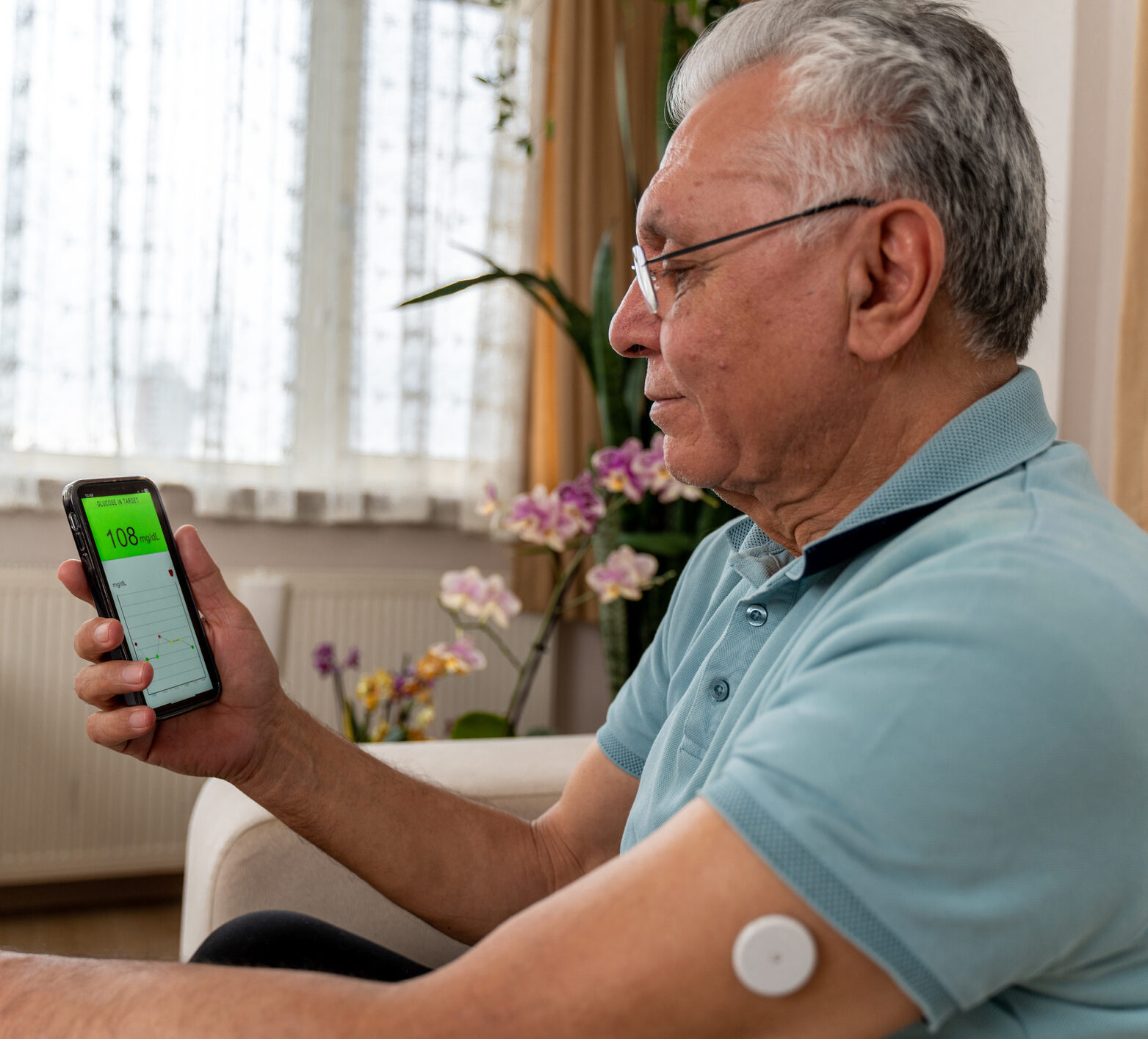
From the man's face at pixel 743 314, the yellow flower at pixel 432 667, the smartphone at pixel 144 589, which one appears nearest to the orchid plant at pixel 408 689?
the yellow flower at pixel 432 667

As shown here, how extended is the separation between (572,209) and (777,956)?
8.84 ft

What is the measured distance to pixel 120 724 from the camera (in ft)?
2.67

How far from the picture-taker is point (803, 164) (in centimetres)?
67

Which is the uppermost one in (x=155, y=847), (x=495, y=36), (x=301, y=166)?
(x=495, y=36)

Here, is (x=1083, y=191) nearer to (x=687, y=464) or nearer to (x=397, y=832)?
(x=687, y=464)

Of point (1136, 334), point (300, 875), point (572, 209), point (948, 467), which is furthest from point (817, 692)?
point (572, 209)

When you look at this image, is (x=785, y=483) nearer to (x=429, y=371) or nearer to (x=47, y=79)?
(x=429, y=371)

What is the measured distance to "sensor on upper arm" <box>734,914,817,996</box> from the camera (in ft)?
1.41

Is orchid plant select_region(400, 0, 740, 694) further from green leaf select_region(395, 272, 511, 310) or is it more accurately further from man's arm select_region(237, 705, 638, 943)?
man's arm select_region(237, 705, 638, 943)

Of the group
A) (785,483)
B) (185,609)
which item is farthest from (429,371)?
(785,483)

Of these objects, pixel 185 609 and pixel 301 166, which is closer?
pixel 185 609

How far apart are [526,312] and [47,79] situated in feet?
4.26

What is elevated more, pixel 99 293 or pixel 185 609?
pixel 99 293

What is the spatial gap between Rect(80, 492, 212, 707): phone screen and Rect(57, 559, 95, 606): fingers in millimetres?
20
